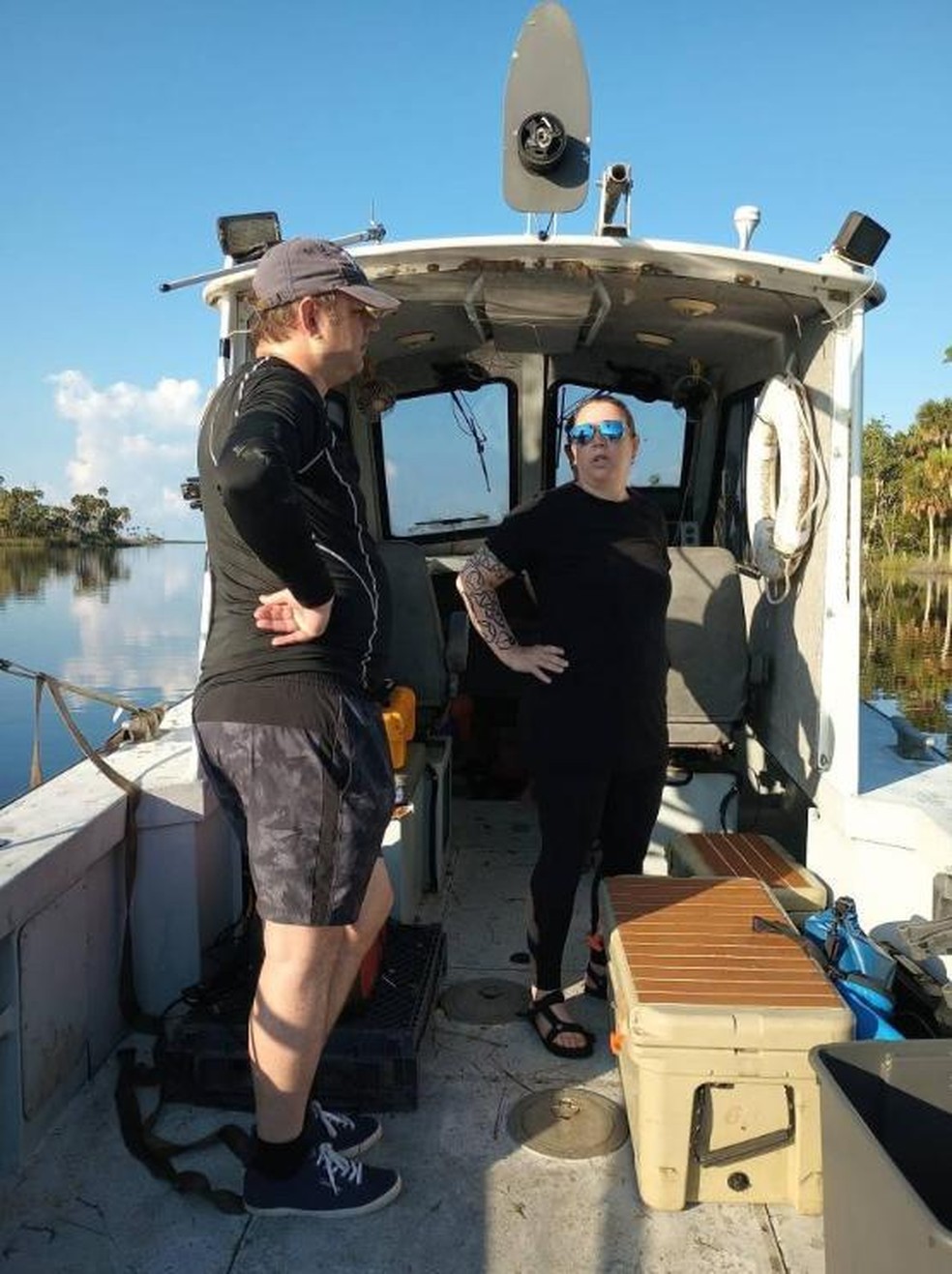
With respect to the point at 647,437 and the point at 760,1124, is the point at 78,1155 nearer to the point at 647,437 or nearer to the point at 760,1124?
the point at 760,1124

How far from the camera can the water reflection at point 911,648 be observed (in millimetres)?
16562

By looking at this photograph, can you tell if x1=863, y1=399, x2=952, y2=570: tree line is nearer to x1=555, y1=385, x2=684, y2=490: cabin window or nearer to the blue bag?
x1=555, y1=385, x2=684, y2=490: cabin window

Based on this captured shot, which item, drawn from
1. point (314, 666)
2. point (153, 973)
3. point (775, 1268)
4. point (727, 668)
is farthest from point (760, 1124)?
point (727, 668)

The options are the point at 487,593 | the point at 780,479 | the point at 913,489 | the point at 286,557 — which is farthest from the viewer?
the point at 913,489

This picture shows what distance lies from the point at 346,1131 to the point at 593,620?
56.5 inches

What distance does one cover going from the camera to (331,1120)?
227cm

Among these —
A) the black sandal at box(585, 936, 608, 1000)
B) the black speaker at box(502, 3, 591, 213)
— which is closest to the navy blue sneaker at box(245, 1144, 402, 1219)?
the black sandal at box(585, 936, 608, 1000)

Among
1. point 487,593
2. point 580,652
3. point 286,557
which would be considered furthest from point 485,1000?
point 286,557

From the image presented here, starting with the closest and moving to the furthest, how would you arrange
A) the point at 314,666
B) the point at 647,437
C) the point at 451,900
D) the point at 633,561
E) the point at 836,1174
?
1. the point at 836,1174
2. the point at 314,666
3. the point at 633,561
4. the point at 451,900
5. the point at 647,437

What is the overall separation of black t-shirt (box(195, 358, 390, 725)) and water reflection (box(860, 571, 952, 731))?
6.61 m

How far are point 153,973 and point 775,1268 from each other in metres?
1.81

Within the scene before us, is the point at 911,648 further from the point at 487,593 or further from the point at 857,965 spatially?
the point at 487,593

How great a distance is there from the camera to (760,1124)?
6.86ft

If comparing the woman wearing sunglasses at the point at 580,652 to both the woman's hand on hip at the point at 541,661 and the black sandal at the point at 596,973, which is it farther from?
the black sandal at the point at 596,973
